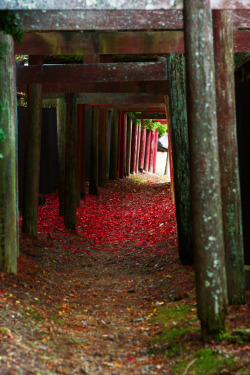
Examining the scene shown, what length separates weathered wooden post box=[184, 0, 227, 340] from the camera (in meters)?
4.73

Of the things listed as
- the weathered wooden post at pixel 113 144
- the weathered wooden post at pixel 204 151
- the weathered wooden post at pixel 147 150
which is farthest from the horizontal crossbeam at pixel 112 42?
the weathered wooden post at pixel 147 150

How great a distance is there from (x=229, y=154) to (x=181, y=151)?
2.61 meters

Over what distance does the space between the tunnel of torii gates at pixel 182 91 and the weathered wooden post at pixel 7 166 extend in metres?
0.01

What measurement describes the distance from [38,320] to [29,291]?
1081mm

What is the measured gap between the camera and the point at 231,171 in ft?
18.6

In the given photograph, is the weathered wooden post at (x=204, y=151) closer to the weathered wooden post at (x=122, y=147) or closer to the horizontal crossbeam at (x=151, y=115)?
the weathered wooden post at (x=122, y=147)

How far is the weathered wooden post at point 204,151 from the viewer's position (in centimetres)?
473

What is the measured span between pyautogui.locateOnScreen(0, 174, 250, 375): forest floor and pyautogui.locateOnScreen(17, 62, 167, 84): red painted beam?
3.15m

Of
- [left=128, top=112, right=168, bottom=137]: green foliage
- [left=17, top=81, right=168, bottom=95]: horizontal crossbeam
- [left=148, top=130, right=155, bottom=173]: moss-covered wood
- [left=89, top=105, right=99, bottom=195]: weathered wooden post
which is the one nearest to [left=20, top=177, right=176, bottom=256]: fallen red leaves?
[left=89, top=105, right=99, bottom=195]: weathered wooden post

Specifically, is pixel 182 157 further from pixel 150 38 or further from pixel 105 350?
pixel 105 350

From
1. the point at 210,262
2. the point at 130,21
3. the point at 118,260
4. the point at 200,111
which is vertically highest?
the point at 130,21

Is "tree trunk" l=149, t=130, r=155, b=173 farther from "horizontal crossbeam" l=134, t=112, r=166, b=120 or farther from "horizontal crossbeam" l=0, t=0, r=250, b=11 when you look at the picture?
"horizontal crossbeam" l=0, t=0, r=250, b=11

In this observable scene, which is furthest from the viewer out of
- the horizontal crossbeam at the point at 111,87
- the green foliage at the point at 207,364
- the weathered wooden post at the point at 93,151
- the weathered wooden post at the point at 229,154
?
the weathered wooden post at the point at 93,151

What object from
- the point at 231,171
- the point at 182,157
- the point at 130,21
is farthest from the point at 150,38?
the point at 231,171
